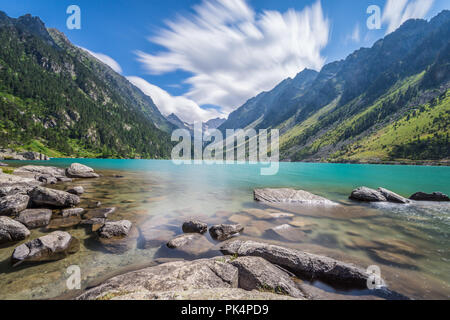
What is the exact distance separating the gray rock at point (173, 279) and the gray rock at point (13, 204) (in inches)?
611

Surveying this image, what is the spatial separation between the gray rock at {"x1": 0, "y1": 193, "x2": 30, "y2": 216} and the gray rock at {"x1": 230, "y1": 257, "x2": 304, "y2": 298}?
62.2 feet

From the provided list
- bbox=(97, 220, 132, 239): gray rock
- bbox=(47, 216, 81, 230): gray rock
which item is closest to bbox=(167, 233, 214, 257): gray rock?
bbox=(97, 220, 132, 239): gray rock

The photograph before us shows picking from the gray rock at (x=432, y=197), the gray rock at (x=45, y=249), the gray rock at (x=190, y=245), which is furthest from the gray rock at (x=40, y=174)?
the gray rock at (x=432, y=197)

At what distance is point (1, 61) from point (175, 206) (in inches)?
11097

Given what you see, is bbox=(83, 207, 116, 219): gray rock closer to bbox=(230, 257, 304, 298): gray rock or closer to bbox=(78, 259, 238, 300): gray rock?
Answer: bbox=(78, 259, 238, 300): gray rock

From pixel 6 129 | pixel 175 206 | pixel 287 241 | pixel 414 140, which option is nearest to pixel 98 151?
pixel 6 129

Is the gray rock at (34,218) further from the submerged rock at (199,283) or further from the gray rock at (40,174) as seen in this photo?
the gray rock at (40,174)

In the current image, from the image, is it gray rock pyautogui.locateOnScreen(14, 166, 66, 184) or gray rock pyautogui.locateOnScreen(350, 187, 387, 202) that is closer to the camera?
gray rock pyautogui.locateOnScreen(350, 187, 387, 202)

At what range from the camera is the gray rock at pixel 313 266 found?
837 centimetres

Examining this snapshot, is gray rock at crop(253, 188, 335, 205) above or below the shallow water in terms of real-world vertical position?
above

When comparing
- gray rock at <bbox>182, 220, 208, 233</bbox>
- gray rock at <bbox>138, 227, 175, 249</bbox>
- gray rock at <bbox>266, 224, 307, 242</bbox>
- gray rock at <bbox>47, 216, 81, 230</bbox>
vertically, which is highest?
gray rock at <bbox>47, 216, 81, 230</bbox>

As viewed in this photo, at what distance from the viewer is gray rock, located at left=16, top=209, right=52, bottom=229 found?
44.7 feet
